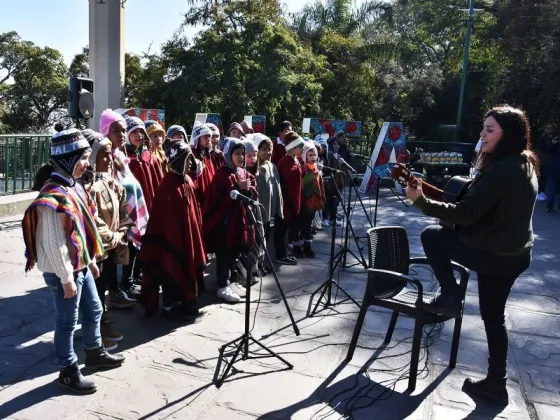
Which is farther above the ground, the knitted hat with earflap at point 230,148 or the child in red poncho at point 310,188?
the knitted hat with earflap at point 230,148

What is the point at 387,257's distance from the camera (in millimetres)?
4023

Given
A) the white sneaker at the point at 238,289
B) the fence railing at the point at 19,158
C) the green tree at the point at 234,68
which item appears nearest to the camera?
the white sneaker at the point at 238,289

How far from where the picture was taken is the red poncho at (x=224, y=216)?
5.12 metres

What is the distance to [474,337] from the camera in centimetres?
457

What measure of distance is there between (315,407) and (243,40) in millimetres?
15955

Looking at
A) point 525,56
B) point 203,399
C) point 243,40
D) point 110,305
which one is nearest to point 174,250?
point 110,305

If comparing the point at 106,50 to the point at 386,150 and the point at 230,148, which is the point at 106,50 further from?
the point at 230,148

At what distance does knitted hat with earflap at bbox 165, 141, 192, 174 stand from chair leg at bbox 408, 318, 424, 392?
2331 mm

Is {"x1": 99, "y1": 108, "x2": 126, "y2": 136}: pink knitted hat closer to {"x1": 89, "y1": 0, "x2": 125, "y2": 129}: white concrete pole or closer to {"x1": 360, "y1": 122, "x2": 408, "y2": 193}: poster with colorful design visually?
{"x1": 89, "y1": 0, "x2": 125, "y2": 129}: white concrete pole

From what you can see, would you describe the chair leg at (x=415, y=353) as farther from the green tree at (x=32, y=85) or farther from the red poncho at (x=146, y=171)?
the green tree at (x=32, y=85)

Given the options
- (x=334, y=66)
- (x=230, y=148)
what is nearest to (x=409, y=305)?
(x=230, y=148)

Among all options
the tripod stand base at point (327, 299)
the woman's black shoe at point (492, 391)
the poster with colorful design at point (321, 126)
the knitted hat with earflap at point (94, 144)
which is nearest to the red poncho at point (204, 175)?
the tripod stand base at point (327, 299)

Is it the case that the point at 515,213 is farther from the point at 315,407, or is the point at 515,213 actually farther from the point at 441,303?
the point at 315,407

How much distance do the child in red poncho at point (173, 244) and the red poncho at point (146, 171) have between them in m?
0.71
